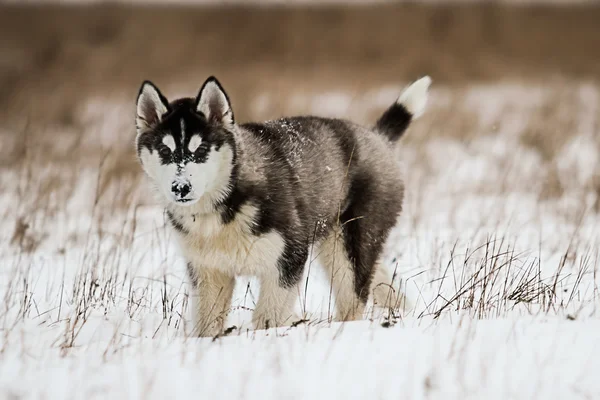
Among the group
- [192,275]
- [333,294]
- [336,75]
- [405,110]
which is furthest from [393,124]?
[336,75]

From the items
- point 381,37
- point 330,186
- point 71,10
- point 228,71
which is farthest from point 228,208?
point 71,10

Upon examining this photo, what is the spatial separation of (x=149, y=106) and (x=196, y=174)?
2.06 feet

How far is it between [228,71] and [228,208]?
11.7 metres

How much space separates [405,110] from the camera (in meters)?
5.29

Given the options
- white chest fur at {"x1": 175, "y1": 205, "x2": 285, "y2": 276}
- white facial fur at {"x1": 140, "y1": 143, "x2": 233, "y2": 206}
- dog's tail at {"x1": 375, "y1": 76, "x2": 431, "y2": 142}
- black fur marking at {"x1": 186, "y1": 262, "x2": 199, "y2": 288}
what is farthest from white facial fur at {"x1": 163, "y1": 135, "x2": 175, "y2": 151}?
dog's tail at {"x1": 375, "y1": 76, "x2": 431, "y2": 142}

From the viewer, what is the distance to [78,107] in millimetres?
12820

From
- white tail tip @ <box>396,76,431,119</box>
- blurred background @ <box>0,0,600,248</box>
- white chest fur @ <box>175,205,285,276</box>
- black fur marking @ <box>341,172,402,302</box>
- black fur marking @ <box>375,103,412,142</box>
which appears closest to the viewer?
white chest fur @ <box>175,205,285,276</box>

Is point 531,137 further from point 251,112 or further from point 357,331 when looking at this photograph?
point 357,331

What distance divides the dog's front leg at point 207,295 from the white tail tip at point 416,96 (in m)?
1.88

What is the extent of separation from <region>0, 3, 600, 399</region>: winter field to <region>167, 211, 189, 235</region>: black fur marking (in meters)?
0.40

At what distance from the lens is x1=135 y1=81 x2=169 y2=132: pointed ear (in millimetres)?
4219

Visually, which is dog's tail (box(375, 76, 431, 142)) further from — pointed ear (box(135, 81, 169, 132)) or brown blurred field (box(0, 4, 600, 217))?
brown blurred field (box(0, 4, 600, 217))

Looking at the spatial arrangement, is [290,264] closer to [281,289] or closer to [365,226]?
[281,289]

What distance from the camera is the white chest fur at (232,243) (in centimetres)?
418
